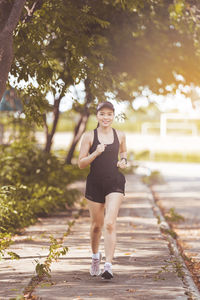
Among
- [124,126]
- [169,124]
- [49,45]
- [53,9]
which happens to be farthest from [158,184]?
[124,126]

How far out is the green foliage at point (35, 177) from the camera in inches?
450

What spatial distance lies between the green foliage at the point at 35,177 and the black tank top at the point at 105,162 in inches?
168

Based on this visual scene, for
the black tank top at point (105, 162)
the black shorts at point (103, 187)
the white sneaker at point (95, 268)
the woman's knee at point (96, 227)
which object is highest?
the black tank top at point (105, 162)

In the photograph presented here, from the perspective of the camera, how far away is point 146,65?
1451cm

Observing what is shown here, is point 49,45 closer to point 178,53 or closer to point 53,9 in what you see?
point 53,9

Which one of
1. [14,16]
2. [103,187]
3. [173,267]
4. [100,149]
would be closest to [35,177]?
[173,267]

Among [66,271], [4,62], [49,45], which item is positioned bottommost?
[66,271]

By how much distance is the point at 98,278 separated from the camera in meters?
6.50

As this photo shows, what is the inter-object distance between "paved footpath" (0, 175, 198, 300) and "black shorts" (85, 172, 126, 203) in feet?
2.88

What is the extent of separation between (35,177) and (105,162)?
6611 mm

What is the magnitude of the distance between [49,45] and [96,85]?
1.41 metres

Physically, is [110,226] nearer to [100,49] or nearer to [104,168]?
[104,168]

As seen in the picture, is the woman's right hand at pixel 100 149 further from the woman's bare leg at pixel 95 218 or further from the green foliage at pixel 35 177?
the green foliage at pixel 35 177

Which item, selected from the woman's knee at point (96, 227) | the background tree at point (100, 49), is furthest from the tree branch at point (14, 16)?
the woman's knee at point (96, 227)
